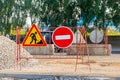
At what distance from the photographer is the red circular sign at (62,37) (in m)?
12.6

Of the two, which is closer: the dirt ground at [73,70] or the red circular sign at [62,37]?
the dirt ground at [73,70]

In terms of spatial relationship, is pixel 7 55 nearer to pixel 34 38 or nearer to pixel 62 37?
pixel 34 38

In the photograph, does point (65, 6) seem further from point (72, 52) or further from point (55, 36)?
point (55, 36)

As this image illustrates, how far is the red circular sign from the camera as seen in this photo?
1255cm

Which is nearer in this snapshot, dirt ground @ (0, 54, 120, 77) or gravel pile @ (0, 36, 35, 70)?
dirt ground @ (0, 54, 120, 77)

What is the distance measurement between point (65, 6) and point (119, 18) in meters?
5.17

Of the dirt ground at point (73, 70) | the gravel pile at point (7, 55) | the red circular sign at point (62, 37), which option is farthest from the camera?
the gravel pile at point (7, 55)

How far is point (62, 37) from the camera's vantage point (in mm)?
12586

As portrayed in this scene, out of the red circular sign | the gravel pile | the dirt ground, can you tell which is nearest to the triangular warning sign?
the red circular sign

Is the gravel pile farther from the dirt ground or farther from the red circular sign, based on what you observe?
the red circular sign

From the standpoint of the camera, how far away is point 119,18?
32.5m

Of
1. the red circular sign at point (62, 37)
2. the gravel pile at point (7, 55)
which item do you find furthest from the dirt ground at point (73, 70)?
the red circular sign at point (62, 37)

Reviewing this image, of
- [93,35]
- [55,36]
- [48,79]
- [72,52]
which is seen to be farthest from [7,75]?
[93,35]

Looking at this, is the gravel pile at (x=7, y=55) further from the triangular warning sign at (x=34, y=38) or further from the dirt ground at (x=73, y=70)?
the triangular warning sign at (x=34, y=38)
